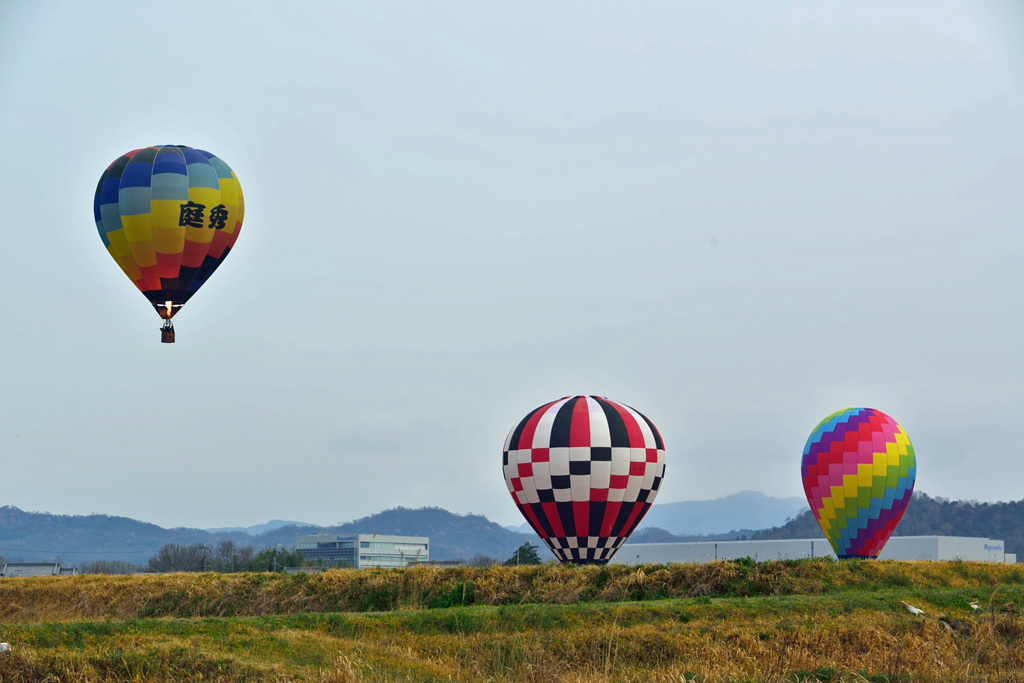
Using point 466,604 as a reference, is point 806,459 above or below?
above

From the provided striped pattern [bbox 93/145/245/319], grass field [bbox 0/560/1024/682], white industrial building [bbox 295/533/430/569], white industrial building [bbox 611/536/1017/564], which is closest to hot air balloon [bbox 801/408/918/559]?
grass field [bbox 0/560/1024/682]

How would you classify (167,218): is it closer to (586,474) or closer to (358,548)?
(586,474)

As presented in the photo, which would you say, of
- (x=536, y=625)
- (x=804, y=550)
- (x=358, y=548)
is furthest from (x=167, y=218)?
(x=358, y=548)

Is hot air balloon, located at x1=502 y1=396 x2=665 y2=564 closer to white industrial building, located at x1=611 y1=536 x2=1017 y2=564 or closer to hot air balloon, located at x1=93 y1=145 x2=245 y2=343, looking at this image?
hot air balloon, located at x1=93 y1=145 x2=245 y2=343

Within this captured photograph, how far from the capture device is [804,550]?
9906 centimetres

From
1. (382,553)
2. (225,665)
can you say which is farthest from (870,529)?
(382,553)

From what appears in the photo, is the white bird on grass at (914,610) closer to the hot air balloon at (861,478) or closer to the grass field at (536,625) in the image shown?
the grass field at (536,625)

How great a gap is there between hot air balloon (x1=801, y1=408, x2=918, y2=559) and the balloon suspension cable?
31.2 meters

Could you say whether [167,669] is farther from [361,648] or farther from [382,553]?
[382,553]

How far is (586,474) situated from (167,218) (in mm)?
18936

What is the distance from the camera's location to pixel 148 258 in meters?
41.0

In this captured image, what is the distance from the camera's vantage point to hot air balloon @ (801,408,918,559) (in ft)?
→ 168

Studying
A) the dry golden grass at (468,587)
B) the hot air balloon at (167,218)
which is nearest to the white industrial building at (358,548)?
the hot air balloon at (167,218)

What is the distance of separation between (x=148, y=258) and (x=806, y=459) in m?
33.3
